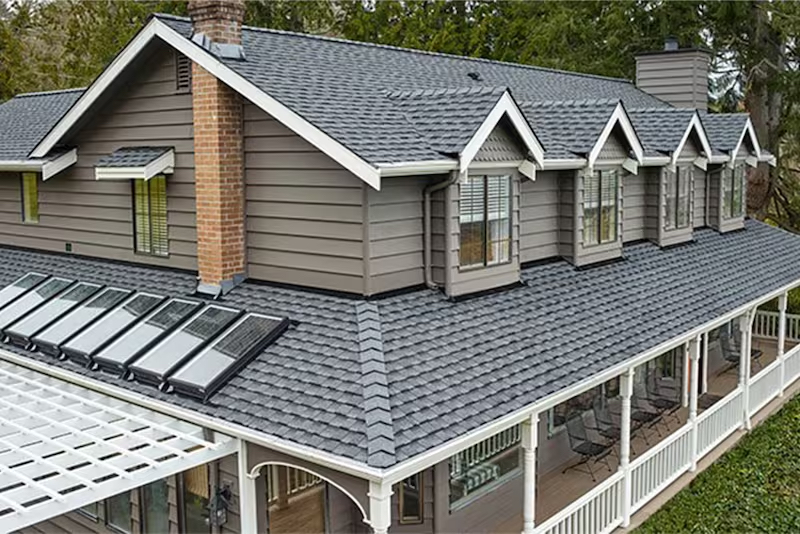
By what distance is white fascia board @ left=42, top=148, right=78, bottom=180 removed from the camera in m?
12.4

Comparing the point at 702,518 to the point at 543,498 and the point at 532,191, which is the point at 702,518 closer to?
the point at 543,498

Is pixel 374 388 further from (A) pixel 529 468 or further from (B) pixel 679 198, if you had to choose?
(B) pixel 679 198

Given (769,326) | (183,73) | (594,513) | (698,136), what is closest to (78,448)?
(183,73)

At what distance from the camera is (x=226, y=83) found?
31.9ft

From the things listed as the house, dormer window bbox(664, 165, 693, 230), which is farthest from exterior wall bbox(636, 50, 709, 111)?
the house

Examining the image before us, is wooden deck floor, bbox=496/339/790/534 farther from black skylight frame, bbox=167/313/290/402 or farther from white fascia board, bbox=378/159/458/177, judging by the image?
white fascia board, bbox=378/159/458/177

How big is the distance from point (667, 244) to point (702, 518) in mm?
5836

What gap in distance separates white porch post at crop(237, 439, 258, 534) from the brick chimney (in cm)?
266

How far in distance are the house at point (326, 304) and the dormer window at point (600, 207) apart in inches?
1.9

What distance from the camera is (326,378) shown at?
7.84 metres

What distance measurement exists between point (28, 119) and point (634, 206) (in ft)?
40.1

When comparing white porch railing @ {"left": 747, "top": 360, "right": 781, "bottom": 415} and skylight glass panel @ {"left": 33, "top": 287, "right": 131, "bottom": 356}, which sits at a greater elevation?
skylight glass panel @ {"left": 33, "top": 287, "right": 131, "bottom": 356}

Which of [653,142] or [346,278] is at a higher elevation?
[653,142]

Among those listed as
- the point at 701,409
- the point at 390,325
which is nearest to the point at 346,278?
the point at 390,325
